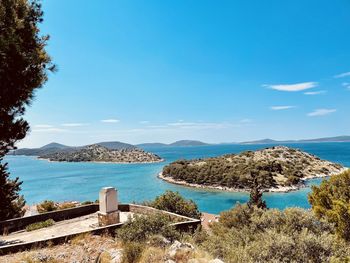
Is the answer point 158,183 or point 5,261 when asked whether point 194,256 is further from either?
point 158,183

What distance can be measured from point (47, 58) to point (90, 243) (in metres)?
6.37

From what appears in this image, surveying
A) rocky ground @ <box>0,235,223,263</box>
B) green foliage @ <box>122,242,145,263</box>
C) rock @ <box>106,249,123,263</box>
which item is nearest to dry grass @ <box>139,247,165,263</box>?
rocky ground @ <box>0,235,223,263</box>

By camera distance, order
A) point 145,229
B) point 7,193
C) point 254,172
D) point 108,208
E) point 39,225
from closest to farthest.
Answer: point 145,229
point 108,208
point 39,225
point 7,193
point 254,172

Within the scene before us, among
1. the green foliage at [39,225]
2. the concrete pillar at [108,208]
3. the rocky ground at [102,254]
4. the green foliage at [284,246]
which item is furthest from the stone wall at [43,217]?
the green foliage at [284,246]

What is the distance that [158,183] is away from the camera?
73.8m

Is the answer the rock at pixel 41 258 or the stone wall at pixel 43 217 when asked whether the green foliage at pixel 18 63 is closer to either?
the rock at pixel 41 258

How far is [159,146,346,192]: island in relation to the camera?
6081 cm

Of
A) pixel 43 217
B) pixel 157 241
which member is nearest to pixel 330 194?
pixel 157 241

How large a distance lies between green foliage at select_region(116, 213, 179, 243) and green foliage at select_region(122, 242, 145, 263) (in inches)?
40.4

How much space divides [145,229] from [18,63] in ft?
21.7

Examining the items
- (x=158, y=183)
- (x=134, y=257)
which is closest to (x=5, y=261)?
(x=134, y=257)

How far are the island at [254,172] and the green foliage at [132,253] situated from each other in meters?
48.7

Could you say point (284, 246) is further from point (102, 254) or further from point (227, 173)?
point (227, 173)

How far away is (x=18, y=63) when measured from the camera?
7.86 meters
